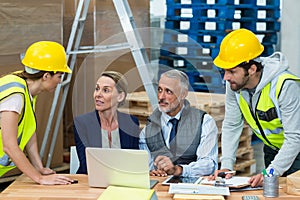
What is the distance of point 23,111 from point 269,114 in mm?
1609

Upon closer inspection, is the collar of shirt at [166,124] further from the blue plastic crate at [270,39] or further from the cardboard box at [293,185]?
the blue plastic crate at [270,39]

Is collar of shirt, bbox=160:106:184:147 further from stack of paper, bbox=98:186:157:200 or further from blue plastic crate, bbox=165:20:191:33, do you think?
blue plastic crate, bbox=165:20:191:33

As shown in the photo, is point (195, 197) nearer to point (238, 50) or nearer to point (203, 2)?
point (238, 50)

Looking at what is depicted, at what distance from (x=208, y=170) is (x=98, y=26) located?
2953 mm

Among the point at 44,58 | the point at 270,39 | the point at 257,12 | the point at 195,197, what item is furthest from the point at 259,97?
the point at 270,39

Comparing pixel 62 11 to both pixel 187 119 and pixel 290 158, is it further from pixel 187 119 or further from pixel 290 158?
pixel 290 158

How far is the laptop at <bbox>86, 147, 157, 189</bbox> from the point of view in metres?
3.79

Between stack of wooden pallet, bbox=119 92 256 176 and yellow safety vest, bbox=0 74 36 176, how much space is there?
3.83 feet

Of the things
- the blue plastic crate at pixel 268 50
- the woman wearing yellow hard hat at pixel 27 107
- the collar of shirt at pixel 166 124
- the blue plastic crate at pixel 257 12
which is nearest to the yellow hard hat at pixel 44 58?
the woman wearing yellow hard hat at pixel 27 107

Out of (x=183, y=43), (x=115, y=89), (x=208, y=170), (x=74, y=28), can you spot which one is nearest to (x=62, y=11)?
(x=74, y=28)

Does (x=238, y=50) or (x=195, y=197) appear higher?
(x=238, y=50)

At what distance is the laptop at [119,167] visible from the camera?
3791mm

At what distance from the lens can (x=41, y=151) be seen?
269 inches

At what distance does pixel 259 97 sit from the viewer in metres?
4.45
